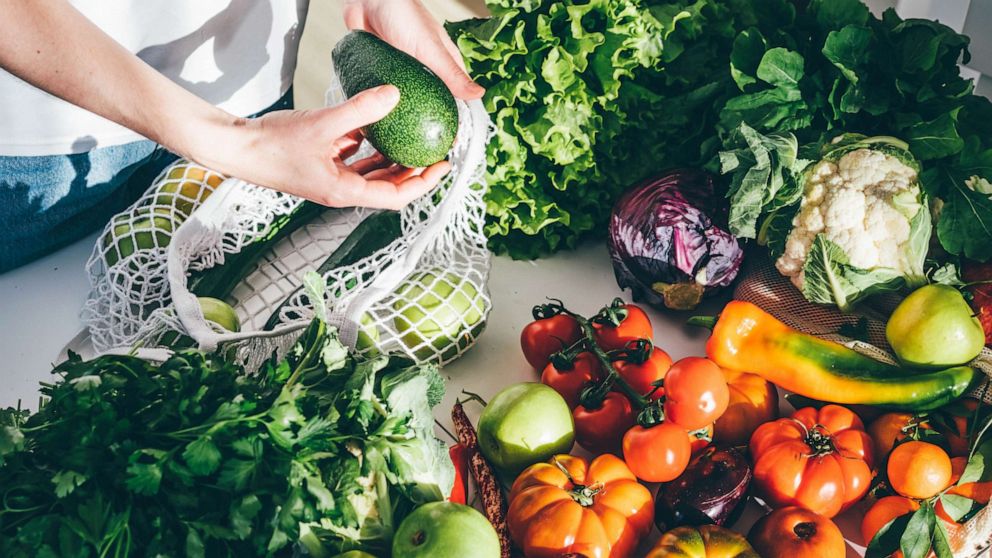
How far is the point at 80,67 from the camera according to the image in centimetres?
88

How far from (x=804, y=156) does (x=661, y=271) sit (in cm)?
29

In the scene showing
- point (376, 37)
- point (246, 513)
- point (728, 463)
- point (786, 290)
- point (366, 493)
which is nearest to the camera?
point (246, 513)

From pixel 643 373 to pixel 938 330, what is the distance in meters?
0.40

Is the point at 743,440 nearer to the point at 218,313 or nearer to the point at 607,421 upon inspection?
the point at 607,421

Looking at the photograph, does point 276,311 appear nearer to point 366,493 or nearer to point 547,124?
point 366,493

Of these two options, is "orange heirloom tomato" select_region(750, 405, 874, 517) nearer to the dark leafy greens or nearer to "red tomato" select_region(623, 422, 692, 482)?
"red tomato" select_region(623, 422, 692, 482)

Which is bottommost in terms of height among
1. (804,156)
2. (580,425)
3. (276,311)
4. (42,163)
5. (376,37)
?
(580,425)

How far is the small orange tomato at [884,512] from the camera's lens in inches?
38.1

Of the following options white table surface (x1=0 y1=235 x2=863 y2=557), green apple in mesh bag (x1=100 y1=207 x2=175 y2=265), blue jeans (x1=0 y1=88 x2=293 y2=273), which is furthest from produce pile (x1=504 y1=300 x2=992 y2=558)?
blue jeans (x1=0 y1=88 x2=293 y2=273)

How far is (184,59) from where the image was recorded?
48.3 inches

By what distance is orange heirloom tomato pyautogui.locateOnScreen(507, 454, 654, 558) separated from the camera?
0.90 metres

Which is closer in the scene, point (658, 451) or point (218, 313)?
point (658, 451)

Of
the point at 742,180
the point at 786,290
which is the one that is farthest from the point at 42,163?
the point at 786,290

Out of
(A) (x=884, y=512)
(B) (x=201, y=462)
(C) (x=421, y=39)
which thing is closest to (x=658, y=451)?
(A) (x=884, y=512)
